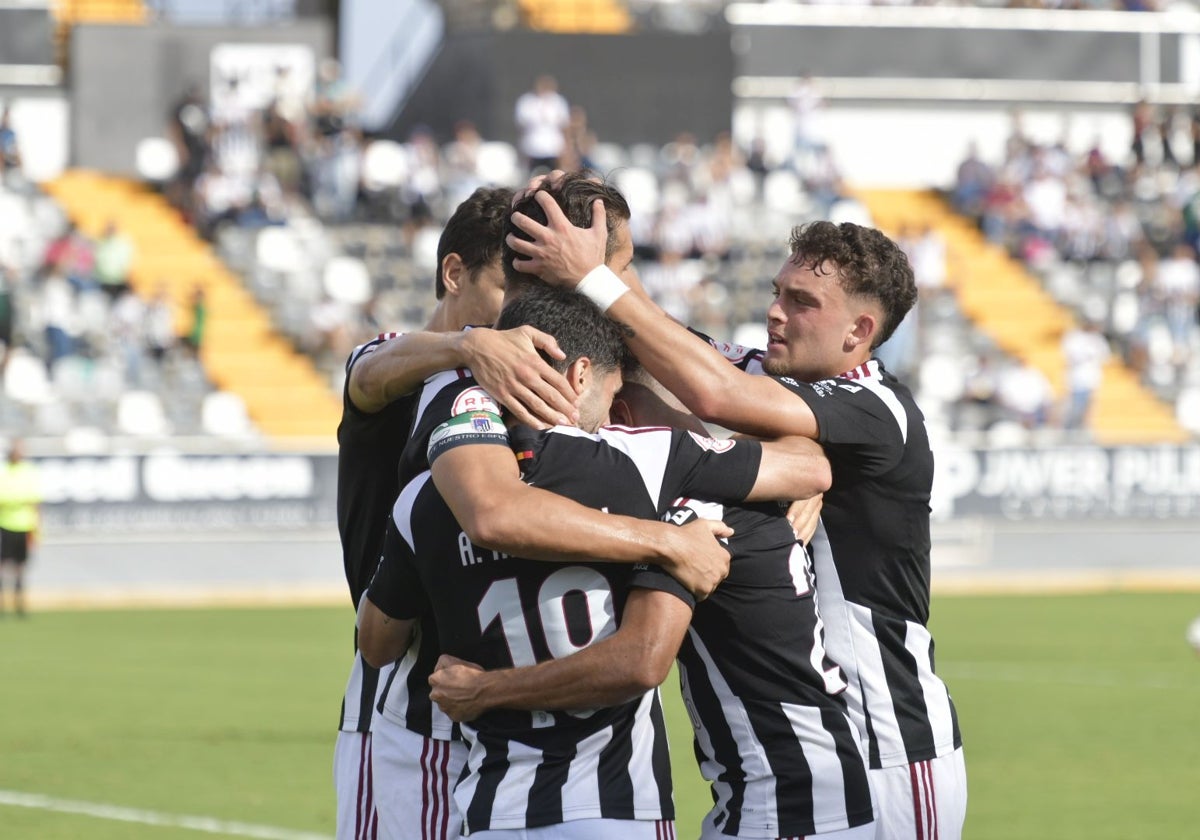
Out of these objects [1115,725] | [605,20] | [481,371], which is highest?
[605,20]

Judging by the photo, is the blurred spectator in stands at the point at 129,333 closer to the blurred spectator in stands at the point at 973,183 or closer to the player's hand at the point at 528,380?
the blurred spectator in stands at the point at 973,183

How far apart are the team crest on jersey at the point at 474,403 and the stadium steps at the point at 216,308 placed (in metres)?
18.2

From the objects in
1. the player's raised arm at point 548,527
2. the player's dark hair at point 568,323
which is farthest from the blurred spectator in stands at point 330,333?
the player's raised arm at point 548,527

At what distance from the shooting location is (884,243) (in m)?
4.30

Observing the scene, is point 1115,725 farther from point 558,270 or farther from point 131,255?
point 131,255

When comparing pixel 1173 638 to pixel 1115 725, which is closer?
pixel 1115 725

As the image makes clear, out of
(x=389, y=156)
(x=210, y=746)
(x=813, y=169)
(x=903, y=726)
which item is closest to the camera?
(x=903, y=726)

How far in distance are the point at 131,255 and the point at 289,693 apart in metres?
12.8

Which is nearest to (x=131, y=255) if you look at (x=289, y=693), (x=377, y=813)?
(x=289, y=693)

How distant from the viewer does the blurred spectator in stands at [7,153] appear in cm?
2572

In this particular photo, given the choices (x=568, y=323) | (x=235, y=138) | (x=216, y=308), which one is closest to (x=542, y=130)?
(x=235, y=138)

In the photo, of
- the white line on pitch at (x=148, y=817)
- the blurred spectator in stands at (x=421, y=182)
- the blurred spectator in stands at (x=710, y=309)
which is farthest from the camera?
the blurred spectator in stands at (x=421, y=182)

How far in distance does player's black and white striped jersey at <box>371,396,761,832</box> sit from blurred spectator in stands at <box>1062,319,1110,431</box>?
2260 centimetres

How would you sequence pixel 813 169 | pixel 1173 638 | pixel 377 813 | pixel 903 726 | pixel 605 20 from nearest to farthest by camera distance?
pixel 903 726 < pixel 377 813 < pixel 1173 638 < pixel 813 169 < pixel 605 20
